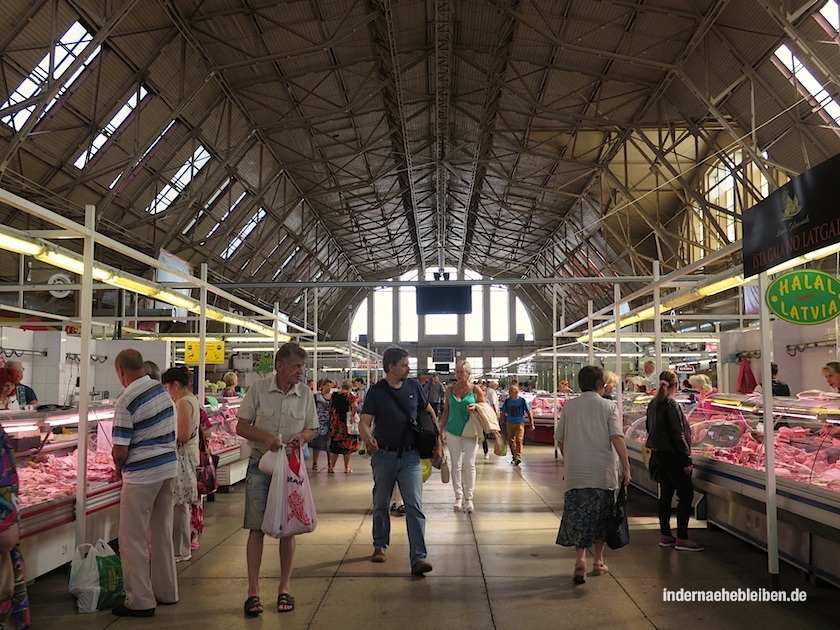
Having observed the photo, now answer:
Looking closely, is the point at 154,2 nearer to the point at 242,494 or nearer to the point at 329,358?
the point at 242,494

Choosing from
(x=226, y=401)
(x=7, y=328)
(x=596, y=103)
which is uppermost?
(x=596, y=103)

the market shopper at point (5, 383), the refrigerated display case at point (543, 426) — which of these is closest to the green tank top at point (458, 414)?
the market shopper at point (5, 383)

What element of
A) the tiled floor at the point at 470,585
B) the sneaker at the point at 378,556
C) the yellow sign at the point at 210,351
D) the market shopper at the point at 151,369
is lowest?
the tiled floor at the point at 470,585

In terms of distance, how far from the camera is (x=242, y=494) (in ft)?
29.6

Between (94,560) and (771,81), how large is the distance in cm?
1276

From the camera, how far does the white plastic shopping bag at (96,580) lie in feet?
14.1

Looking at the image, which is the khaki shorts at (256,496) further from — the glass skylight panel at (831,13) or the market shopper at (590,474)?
the glass skylight panel at (831,13)

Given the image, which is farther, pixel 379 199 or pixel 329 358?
pixel 379 199

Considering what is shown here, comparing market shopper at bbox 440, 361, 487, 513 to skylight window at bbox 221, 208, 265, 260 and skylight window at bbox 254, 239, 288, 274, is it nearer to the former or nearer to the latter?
skylight window at bbox 221, 208, 265, 260

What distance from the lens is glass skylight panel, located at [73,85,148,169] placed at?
13.7 metres

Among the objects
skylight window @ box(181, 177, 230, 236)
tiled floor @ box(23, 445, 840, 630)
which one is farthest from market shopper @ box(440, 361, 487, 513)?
skylight window @ box(181, 177, 230, 236)

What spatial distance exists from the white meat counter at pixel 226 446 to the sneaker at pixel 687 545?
4936mm

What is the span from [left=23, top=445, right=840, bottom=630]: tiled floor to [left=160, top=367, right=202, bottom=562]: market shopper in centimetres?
23

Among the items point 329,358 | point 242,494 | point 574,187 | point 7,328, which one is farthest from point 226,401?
point 574,187
